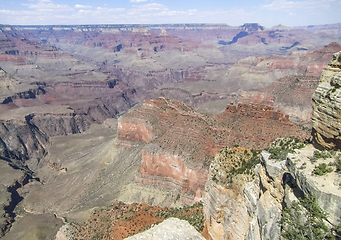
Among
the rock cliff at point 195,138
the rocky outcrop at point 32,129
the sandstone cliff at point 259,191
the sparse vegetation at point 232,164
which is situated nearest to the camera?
the sandstone cliff at point 259,191

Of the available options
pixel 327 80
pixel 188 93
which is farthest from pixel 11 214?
pixel 188 93

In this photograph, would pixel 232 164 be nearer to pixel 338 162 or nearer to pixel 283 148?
pixel 283 148

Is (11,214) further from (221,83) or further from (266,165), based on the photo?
(221,83)

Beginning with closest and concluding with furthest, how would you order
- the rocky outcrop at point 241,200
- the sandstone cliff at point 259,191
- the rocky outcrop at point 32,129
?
the sandstone cliff at point 259,191 < the rocky outcrop at point 241,200 < the rocky outcrop at point 32,129

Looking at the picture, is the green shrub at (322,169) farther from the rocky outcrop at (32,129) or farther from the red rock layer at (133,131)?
the rocky outcrop at (32,129)

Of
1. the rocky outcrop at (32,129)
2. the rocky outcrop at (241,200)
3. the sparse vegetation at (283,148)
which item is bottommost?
the rocky outcrop at (32,129)

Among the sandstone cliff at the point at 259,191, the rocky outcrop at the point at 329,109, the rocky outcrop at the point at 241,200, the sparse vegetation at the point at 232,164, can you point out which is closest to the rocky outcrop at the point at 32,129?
the sparse vegetation at the point at 232,164

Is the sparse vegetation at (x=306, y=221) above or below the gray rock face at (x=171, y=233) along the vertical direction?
above

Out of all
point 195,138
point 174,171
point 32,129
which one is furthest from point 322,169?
point 32,129
